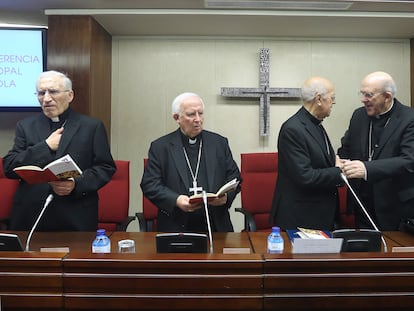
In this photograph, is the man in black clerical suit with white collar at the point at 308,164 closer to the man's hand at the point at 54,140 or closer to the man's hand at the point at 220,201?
the man's hand at the point at 220,201

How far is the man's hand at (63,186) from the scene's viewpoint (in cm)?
231

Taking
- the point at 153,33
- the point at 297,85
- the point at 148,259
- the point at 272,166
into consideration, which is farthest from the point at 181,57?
the point at 148,259

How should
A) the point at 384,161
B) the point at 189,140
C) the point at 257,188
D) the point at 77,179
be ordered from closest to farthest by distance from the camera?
the point at 77,179 → the point at 384,161 → the point at 189,140 → the point at 257,188

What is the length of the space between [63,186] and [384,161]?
1.76 meters

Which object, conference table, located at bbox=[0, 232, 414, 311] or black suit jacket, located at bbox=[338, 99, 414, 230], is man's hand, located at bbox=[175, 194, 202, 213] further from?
black suit jacket, located at bbox=[338, 99, 414, 230]

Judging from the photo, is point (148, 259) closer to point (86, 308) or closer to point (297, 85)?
point (86, 308)

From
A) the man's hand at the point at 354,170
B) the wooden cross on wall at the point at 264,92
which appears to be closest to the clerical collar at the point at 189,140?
the man's hand at the point at 354,170

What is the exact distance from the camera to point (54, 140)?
2.43m

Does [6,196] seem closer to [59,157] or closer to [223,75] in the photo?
[59,157]

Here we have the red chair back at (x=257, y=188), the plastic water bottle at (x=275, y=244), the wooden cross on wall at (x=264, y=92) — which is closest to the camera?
the plastic water bottle at (x=275, y=244)

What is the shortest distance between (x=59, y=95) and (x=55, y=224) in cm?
72

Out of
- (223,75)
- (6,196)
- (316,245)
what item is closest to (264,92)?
(223,75)

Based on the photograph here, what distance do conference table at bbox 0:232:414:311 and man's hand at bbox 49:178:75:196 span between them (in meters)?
0.68

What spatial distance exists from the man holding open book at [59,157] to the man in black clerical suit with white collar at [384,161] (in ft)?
4.70
